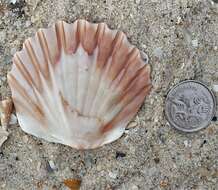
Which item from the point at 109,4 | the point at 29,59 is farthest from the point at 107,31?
the point at 29,59

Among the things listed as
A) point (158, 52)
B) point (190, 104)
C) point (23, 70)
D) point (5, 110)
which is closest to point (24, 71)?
point (23, 70)

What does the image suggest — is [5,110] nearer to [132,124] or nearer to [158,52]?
[132,124]

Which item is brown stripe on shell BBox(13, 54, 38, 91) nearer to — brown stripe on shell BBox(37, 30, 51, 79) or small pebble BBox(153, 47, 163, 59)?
brown stripe on shell BBox(37, 30, 51, 79)

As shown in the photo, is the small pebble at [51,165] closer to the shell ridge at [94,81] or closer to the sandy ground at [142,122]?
the sandy ground at [142,122]

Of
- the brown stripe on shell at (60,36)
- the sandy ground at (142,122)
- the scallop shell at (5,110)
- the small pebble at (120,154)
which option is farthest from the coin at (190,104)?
the scallop shell at (5,110)

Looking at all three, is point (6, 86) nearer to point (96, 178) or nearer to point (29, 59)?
point (29, 59)
